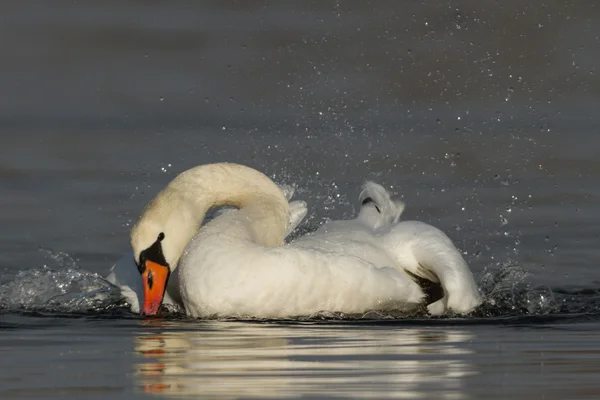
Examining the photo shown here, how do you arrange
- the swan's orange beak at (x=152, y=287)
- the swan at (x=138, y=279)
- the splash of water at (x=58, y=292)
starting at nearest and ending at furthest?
the swan's orange beak at (x=152, y=287), the swan at (x=138, y=279), the splash of water at (x=58, y=292)

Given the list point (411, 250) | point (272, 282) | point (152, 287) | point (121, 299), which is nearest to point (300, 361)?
point (272, 282)

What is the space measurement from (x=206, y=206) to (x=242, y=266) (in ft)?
3.66

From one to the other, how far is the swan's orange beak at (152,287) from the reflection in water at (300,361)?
21.0 inches

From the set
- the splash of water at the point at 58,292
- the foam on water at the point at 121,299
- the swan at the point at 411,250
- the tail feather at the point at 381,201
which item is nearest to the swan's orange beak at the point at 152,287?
the foam on water at the point at 121,299

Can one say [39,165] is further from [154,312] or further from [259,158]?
[154,312]

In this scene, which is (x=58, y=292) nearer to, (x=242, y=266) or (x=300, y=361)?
(x=242, y=266)

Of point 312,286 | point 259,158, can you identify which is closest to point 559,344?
point 312,286

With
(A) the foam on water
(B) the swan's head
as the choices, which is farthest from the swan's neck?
(A) the foam on water

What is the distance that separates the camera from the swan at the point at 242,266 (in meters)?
9.30

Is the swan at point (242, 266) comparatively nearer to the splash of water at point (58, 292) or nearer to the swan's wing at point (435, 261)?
the swan's wing at point (435, 261)

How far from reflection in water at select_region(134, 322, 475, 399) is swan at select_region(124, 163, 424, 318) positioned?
0.22 m

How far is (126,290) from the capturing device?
10273mm

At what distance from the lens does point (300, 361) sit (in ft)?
24.9

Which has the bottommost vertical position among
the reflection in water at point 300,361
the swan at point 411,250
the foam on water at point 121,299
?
the reflection in water at point 300,361
